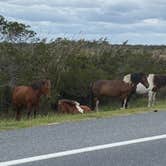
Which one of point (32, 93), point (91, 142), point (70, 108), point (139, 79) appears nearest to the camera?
point (91, 142)

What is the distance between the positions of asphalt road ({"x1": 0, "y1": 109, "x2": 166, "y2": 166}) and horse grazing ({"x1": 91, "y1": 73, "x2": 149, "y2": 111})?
495 inches

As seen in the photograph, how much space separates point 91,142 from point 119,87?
650 inches

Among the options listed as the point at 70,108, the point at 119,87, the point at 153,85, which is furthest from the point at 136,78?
the point at 70,108

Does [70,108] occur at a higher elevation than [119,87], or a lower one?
lower

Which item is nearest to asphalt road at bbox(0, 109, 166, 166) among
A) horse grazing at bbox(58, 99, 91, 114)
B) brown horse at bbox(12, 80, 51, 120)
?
brown horse at bbox(12, 80, 51, 120)

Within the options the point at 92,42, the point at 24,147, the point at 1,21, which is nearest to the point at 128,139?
the point at 24,147

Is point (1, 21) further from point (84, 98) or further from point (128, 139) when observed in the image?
point (128, 139)

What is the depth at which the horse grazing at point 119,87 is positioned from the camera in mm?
25875

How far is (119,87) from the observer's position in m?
26.2

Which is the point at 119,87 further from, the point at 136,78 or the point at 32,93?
the point at 32,93

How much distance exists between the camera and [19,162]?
311 inches

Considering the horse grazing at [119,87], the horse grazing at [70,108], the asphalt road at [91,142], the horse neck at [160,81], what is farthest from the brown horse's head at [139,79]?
the asphalt road at [91,142]

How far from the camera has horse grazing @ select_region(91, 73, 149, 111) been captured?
25875 millimetres

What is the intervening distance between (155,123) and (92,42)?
20824mm
